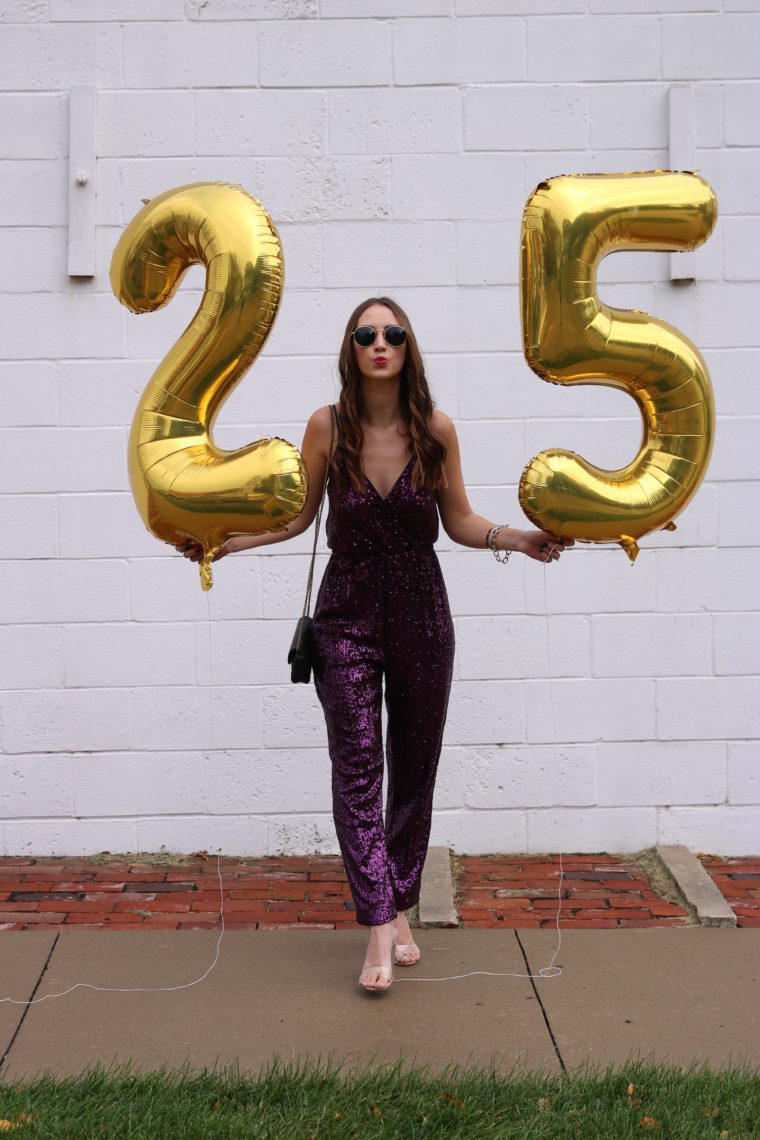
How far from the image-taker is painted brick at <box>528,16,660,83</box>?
459 centimetres

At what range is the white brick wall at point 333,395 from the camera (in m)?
4.57

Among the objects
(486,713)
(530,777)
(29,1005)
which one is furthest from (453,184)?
(29,1005)

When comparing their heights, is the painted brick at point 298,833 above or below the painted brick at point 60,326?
below

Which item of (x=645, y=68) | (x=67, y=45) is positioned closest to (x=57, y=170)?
(x=67, y=45)

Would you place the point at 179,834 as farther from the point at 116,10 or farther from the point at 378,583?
the point at 116,10

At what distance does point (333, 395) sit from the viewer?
15.2 ft

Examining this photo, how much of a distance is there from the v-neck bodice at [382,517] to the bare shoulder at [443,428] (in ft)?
0.39

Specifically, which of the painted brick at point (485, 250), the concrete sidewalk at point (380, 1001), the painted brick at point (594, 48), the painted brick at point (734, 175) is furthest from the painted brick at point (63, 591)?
the painted brick at point (734, 175)

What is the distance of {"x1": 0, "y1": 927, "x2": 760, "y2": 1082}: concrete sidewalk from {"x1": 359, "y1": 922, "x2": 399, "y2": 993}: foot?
56 mm

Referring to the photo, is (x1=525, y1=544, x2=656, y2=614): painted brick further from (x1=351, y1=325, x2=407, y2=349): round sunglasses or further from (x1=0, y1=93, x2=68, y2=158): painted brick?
(x1=0, y1=93, x2=68, y2=158): painted brick

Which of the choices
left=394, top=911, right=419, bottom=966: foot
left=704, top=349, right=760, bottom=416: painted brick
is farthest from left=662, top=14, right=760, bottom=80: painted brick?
left=394, top=911, right=419, bottom=966: foot

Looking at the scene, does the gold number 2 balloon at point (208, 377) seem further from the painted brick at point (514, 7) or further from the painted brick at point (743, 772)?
the painted brick at point (743, 772)

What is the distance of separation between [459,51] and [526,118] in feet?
1.10

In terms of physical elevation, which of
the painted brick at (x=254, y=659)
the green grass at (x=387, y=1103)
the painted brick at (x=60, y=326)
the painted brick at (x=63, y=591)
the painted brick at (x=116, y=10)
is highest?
→ the painted brick at (x=116, y=10)
